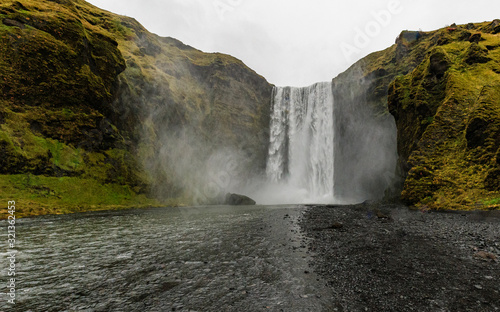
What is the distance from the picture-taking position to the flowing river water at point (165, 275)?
5016 mm

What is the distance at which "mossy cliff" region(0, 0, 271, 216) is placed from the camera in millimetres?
25297

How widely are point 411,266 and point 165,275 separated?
7.47m

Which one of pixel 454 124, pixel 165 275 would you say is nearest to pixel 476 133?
pixel 454 124

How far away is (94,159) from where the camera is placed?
32.5 meters

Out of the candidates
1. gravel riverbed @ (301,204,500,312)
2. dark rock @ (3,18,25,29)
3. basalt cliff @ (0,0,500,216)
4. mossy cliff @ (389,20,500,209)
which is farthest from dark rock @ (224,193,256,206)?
dark rock @ (3,18,25,29)

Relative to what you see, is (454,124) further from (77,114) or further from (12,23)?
(12,23)

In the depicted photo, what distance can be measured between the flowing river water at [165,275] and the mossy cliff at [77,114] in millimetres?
18224

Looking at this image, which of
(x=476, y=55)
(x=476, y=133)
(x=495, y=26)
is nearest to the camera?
(x=476, y=133)

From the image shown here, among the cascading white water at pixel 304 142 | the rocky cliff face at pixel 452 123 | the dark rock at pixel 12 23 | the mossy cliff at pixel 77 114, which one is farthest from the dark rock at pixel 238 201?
the dark rock at pixel 12 23

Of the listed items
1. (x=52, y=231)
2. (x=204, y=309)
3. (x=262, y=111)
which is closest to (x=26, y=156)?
(x=52, y=231)

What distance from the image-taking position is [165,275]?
6.64 metres

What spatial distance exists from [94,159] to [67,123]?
5951 mm

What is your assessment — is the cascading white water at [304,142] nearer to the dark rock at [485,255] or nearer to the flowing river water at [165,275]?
the dark rock at [485,255]

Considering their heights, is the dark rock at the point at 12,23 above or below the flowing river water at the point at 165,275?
above
